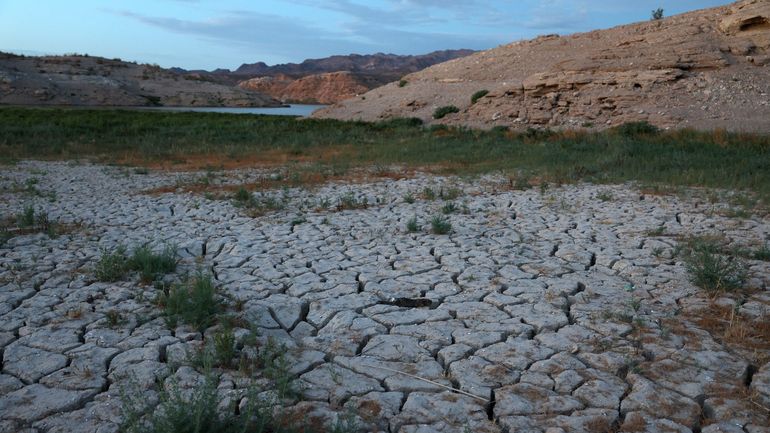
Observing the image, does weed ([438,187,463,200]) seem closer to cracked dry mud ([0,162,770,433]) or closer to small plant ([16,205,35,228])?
cracked dry mud ([0,162,770,433])

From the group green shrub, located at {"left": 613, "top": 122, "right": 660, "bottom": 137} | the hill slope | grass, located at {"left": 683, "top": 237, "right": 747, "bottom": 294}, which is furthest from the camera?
the hill slope

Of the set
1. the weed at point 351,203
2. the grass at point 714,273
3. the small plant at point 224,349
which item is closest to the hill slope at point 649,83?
the weed at point 351,203

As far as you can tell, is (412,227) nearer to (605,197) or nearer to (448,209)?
(448,209)

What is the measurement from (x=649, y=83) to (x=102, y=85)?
40978mm

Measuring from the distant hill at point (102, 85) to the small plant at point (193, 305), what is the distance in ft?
143

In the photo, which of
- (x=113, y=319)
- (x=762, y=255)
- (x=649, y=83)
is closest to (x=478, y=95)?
(x=649, y=83)

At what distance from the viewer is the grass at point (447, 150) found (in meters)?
10.7

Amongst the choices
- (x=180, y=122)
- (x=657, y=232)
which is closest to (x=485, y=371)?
(x=657, y=232)

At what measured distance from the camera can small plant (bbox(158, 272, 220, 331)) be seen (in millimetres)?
4125

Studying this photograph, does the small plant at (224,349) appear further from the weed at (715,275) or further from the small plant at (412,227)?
the weed at (715,275)

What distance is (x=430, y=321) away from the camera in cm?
434

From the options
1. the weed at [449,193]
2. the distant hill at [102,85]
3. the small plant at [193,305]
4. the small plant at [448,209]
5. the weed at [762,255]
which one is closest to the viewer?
the small plant at [193,305]

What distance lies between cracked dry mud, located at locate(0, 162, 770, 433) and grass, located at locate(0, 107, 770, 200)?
10.1 feet

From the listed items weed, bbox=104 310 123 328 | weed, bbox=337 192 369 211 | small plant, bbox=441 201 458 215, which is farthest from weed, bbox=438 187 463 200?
weed, bbox=104 310 123 328
